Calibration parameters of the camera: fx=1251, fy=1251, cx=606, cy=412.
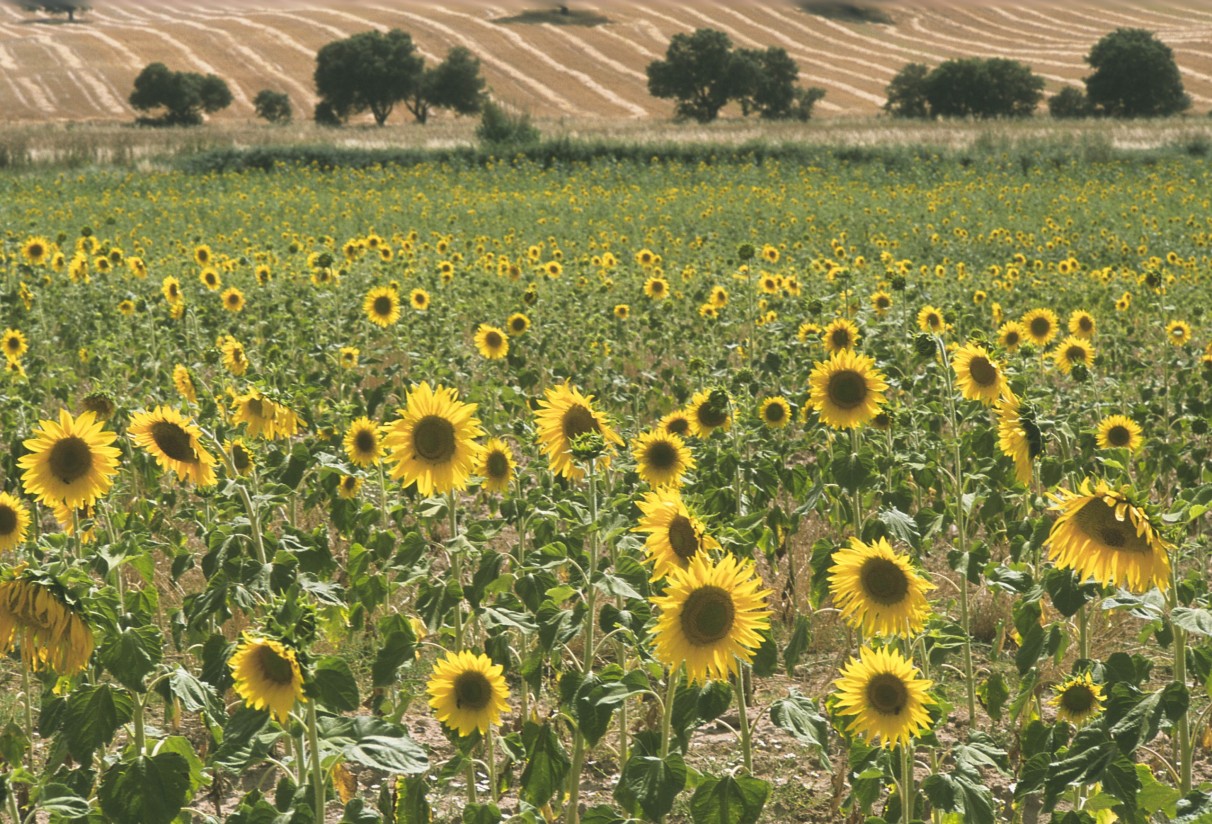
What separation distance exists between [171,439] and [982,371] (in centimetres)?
237

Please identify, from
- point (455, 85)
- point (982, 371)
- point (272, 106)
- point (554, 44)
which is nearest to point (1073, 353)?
point (982, 371)

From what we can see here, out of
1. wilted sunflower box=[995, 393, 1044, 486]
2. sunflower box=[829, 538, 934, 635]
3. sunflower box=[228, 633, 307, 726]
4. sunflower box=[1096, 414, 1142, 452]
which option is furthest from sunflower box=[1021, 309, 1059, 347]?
sunflower box=[228, 633, 307, 726]

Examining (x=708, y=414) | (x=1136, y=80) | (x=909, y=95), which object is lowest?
(x=909, y=95)

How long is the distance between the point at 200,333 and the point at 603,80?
6180cm

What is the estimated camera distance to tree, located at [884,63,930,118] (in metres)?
57.3

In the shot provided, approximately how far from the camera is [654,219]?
17500mm

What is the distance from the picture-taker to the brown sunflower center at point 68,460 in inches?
106

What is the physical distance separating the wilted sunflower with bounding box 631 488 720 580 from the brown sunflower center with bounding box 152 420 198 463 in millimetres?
1096

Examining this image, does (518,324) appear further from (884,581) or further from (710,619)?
(710,619)

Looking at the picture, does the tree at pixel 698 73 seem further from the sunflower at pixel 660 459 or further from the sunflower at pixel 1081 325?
the sunflower at pixel 660 459

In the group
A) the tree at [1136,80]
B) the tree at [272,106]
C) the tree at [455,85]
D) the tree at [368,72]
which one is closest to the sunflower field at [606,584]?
the tree at [455,85]

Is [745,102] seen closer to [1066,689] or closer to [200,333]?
[200,333]

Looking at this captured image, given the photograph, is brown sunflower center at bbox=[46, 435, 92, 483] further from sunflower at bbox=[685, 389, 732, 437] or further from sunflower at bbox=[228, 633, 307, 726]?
sunflower at bbox=[685, 389, 732, 437]

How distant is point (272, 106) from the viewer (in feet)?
200
